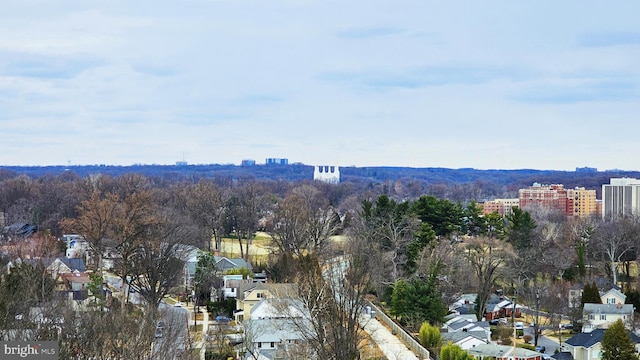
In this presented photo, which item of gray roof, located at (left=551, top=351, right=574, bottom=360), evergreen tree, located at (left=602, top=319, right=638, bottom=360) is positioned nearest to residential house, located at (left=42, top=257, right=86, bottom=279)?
gray roof, located at (left=551, top=351, right=574, bottom=360)

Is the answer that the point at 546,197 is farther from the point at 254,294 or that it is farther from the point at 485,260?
the point at 254,294

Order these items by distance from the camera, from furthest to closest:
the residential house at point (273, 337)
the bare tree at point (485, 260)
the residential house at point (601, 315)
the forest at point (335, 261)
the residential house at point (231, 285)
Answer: the residential house at point (231, 285) → the bare tree at point (485, 260) → the residential house at point (601, 315) → the residential house at point (273, 337) → the forest at point (335, 261)

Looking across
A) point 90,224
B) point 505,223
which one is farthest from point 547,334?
point 90,224

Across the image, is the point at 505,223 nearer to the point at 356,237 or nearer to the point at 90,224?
the point at 356,237

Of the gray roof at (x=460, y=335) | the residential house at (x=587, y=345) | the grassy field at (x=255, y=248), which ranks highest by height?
the grassy field at (x=255, y=248)

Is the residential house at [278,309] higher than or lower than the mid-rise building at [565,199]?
lower

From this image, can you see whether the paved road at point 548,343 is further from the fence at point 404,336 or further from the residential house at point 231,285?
the residential house at point 231,285

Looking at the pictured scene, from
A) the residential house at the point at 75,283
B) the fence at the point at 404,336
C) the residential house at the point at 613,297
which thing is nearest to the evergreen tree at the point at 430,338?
the fence at the point at 404,336
